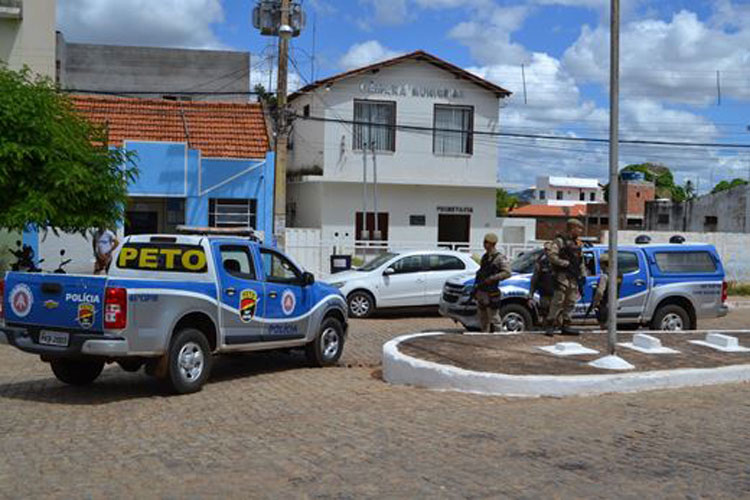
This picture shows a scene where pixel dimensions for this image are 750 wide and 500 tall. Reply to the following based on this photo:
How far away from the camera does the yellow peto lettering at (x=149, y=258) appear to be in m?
10.6

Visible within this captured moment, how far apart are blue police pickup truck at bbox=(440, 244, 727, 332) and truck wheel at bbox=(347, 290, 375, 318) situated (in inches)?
138

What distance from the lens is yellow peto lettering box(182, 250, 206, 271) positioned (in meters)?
10.4

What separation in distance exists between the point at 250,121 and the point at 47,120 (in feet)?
38.7

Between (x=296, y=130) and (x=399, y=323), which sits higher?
(x=296, y=130)

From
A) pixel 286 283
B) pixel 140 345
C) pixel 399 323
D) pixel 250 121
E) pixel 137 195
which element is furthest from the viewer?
pixel 250 121

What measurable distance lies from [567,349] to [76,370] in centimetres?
619

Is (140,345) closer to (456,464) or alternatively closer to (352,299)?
(456,464)

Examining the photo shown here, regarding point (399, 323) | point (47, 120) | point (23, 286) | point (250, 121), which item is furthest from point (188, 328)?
point (250, 121)

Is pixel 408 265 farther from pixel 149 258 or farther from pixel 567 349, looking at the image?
pixel 149 258

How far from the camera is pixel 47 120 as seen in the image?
53.0 ft

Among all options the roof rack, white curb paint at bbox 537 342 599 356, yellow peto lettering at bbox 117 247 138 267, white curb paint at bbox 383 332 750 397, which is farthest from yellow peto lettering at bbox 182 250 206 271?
white curb paint at bbox 537 342 599 356

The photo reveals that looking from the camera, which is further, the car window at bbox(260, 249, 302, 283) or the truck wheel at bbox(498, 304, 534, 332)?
the truck wheel at bbox(498, 304, 534, 332)

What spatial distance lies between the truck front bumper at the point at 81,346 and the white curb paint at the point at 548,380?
11.0 ft

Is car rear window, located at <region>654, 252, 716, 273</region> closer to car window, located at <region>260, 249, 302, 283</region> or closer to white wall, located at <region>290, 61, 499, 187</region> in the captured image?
car window, located at <region>260, 249, 302, 283</region>
